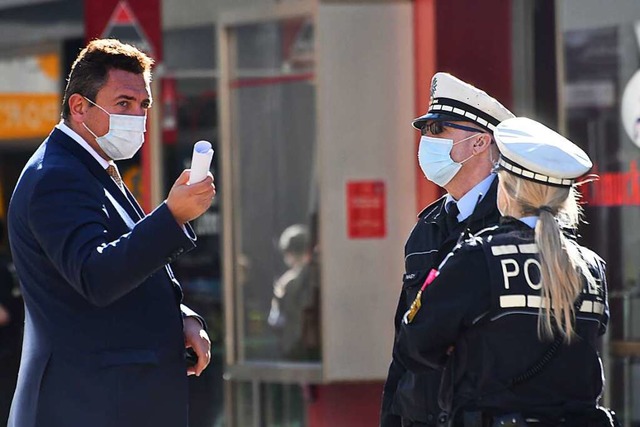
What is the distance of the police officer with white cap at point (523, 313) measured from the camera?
325 cm

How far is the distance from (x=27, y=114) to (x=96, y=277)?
→ 5.71 meters

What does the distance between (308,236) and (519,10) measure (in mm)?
1893

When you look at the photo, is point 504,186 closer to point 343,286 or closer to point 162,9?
point 343,286

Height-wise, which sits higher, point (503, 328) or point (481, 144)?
point (481, 144)

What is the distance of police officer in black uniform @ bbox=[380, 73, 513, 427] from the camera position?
3.84m

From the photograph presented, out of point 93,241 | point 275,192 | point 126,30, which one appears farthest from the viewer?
point 275,192

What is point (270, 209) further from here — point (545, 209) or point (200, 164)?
point (545, 209)

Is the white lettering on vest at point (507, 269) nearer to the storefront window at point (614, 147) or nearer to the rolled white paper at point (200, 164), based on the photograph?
the rolled white paper at point (200, 164)

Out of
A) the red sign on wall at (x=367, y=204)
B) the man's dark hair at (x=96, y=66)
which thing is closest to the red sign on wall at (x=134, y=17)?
the red sign on wall at (x=367, y=204)

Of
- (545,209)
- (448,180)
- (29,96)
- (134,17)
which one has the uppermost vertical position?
(134,17)

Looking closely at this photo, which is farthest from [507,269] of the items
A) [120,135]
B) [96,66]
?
[96,66]

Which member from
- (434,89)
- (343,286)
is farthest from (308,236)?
(434,89)

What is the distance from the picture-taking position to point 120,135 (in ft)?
12.5

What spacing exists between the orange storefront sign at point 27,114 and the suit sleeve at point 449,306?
581cm
